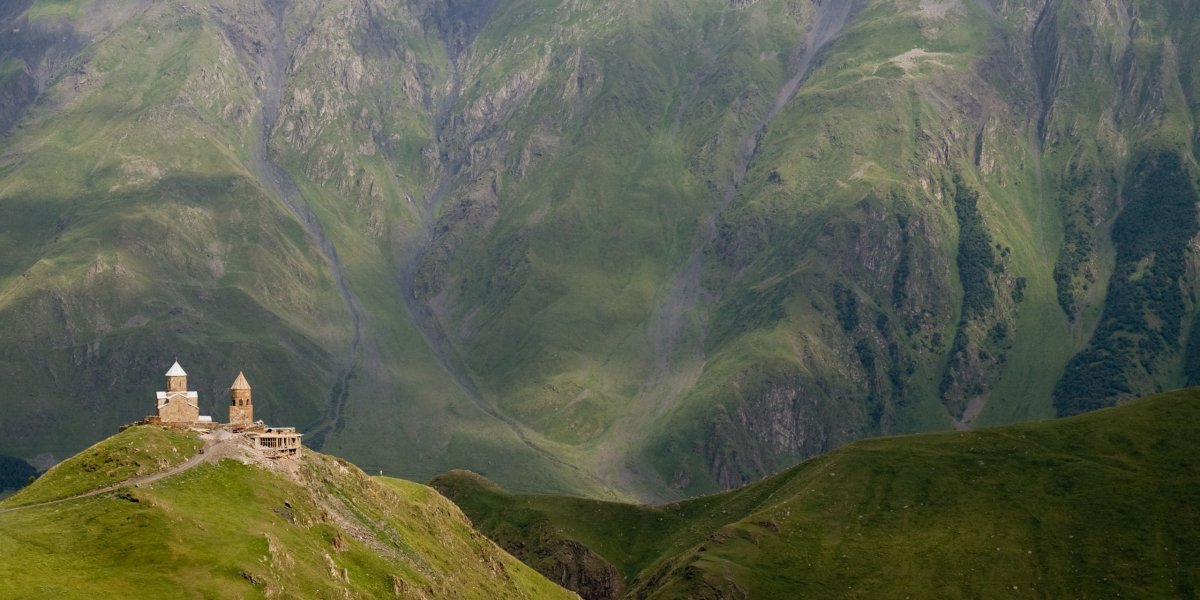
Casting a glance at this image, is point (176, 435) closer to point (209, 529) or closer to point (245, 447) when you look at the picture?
point (245, 447)

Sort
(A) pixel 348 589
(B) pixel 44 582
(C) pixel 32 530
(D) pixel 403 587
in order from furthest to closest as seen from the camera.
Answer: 1. (D) pixel 403 587
2. (A) pixel 348 589
3. (C) pixel 32 530
4. (B) pixel 44 582

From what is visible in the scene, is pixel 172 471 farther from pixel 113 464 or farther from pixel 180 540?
pixel 180 540

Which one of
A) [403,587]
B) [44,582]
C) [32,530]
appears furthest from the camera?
[403,587]

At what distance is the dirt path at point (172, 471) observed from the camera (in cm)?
17600

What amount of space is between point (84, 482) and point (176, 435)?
57.5 ft

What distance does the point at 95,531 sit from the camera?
543ft

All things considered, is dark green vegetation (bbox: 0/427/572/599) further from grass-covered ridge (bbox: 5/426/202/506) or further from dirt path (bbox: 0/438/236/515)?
dirt path (bbox: 0/438/236/515)

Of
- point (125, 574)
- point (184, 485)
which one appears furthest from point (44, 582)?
point (184, 485)

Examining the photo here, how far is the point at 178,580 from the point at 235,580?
616cm

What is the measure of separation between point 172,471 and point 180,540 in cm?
2164

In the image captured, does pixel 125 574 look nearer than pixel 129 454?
Yes

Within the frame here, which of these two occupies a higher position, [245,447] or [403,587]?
[245,447]

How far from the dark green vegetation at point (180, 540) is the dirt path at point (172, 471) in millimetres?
1061

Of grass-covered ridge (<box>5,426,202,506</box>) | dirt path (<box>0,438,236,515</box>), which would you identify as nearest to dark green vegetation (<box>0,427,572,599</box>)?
grass-covered ridge (<box>5,426,202,506</box>)
